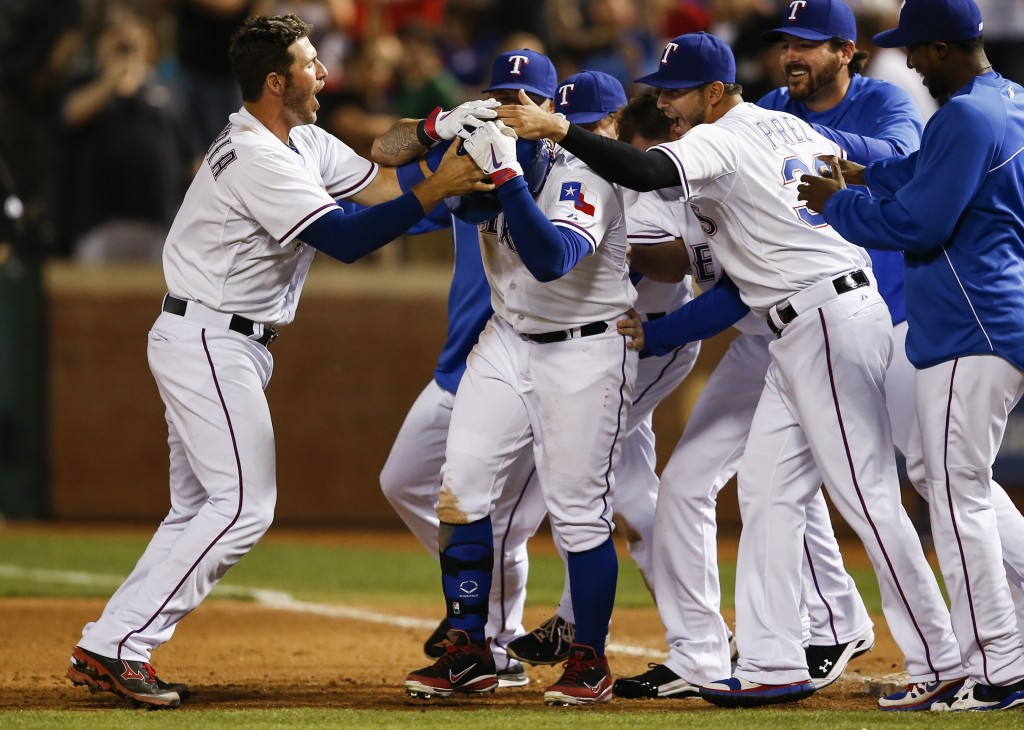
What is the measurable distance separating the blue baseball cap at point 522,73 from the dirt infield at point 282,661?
6.89 feet

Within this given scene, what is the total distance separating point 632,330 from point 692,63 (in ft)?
3.01

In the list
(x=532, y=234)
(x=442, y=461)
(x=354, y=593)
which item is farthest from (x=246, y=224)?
(x=354, y=593)

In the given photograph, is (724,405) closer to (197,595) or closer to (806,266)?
(806,266)

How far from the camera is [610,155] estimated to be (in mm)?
4398

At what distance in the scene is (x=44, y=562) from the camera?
902 cm

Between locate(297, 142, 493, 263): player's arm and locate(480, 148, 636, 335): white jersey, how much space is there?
25 cm

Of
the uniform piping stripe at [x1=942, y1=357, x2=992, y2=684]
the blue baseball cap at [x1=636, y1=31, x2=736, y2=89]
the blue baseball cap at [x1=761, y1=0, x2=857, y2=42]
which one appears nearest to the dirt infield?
the uniform piping stripe at [x1=942, y1=357, x2=992, y2=684]

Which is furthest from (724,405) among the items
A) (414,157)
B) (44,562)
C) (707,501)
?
(44,562)

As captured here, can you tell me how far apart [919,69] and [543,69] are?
1.25 meters

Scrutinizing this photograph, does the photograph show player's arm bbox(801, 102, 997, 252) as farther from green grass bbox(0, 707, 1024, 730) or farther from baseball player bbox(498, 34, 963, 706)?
green grass bbox(0, 707, 1024, 730)

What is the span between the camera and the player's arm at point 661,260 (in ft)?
17.3

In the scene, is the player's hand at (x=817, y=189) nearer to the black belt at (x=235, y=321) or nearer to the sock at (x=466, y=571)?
the sock at (x=466, y=571)

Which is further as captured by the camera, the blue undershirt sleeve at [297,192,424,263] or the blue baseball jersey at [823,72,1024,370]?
the blue undershirt sleeve at [297,192,424,263]

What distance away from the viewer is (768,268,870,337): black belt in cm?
473
